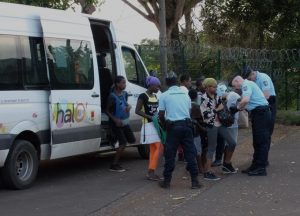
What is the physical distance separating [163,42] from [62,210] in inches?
280

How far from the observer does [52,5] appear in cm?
1418

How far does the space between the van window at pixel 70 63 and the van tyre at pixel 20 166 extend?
1022 mm

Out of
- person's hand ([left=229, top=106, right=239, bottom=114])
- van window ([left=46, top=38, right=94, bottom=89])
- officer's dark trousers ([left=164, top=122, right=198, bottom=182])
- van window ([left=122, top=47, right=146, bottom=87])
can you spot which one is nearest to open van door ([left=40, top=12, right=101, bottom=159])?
van window ([left=46, top=38, right=94, bottom=89])

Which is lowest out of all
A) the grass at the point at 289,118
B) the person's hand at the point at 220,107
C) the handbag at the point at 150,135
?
the grass at the point at 289,118

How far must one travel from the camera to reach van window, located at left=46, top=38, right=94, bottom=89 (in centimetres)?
934

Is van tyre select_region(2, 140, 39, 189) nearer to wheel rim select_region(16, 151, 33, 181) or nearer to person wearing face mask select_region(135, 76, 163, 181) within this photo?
wheel rim select_region(16, 151, 33, 181)

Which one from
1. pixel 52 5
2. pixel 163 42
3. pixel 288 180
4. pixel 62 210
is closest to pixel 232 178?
pixel 288 180

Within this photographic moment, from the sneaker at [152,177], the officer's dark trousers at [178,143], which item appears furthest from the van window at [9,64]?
the sneaker at [152,177]

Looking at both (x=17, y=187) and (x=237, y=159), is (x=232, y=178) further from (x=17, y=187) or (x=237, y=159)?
(x=17, y=187)

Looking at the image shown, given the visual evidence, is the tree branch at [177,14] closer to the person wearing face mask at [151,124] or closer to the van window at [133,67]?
the van window at [133,67]

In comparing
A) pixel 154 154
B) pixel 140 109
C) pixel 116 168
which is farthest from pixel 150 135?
pixel 116 168

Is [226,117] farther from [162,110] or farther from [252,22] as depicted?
[252,22]

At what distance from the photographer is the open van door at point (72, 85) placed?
9.28 metres

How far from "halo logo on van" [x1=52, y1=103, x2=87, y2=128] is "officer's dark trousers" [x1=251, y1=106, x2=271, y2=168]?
8.91 ft
